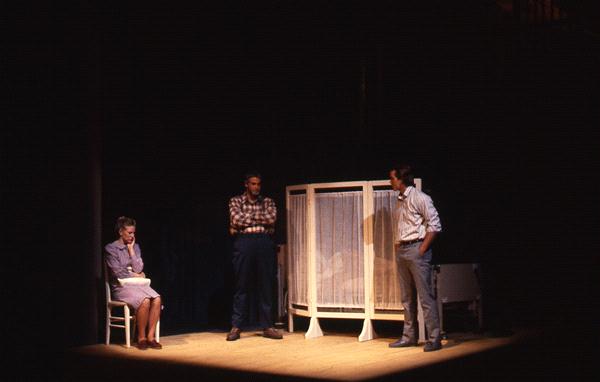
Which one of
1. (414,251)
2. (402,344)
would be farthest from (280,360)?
(414,251)

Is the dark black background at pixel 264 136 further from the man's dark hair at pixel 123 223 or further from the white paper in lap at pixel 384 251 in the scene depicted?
the white paper in lap at pixel 384 251

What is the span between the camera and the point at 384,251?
7.02 m

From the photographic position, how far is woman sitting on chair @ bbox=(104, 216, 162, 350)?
6.46 metres

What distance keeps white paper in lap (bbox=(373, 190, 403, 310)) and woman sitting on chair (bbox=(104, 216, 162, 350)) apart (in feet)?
6.45

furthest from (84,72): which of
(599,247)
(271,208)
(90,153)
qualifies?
(599,247)

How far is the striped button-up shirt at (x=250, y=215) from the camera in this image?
7.06 meters

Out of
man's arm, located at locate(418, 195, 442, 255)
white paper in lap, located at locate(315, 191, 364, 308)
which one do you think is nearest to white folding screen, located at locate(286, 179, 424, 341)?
white paper in lap, located at locate(315, 191, 364, 308)

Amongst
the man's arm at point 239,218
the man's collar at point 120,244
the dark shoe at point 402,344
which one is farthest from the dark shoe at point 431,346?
the man's collar at point 120,244

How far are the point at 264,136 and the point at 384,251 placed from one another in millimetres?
2208

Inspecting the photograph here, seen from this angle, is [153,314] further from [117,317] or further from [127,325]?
[117,317]

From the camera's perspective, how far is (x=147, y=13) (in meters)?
7.27

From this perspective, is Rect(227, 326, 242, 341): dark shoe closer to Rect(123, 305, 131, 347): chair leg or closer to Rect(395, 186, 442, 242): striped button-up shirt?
Rect(123, 305, 131, 347): chair leg

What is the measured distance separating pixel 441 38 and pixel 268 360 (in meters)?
5.72

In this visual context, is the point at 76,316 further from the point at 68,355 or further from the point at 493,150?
the point at 493,150
